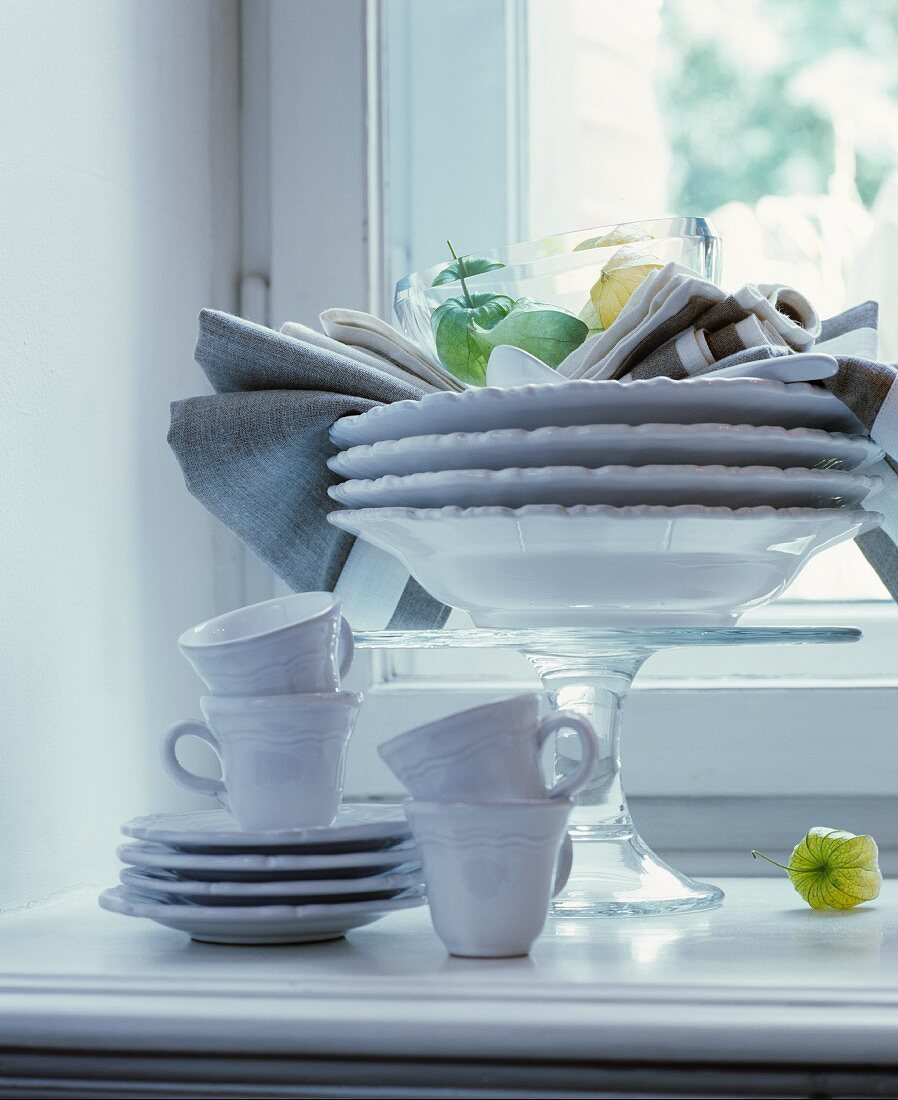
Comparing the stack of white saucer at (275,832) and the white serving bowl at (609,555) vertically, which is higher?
the white serving bowl at (609,555)

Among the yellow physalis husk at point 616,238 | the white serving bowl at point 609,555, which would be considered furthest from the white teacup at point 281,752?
the yellow physalis husk at point 616,238

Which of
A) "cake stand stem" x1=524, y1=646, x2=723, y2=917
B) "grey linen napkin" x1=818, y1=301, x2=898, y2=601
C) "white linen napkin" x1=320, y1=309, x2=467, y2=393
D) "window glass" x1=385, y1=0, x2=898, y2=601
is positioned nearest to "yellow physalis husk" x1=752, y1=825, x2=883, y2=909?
"cake stand stem" x1=524, y1=646, x2=723, y2=917

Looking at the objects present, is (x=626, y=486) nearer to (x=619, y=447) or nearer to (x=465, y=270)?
(x=619, y=447)

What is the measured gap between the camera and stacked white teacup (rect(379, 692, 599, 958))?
1.94 feet

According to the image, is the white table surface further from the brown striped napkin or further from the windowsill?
the brown striped napkin

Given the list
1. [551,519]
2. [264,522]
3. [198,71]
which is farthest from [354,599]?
[198,71]

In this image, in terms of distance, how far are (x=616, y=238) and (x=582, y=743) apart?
0.42 meters

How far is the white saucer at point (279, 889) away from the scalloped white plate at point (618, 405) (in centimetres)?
23

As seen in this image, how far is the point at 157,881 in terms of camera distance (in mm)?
647

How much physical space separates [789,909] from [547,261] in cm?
44

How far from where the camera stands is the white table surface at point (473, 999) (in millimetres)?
496

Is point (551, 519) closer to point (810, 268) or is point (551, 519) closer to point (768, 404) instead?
point (768, 404)

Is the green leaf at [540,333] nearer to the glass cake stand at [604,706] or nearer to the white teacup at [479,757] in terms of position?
the glass cake stand at [604,706]

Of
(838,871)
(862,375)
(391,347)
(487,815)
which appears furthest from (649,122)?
(487,815)
